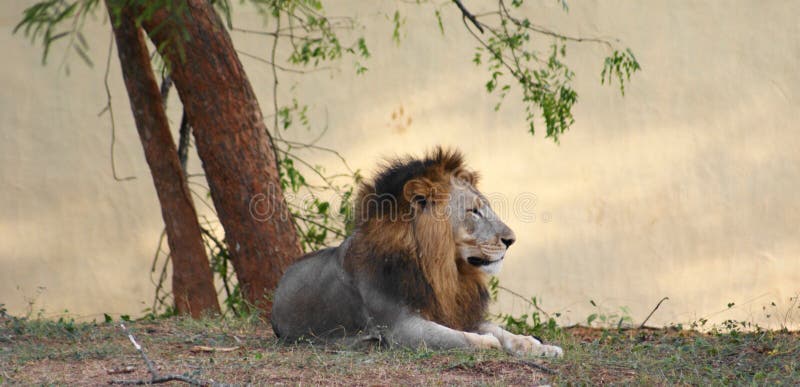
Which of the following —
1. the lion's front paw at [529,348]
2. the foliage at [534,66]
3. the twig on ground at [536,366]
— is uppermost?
the foliage at [534,66]

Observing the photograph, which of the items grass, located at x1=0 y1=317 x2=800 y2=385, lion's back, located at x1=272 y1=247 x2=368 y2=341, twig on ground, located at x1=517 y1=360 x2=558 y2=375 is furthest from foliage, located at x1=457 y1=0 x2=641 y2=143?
twig on ground, located at x1=517 y1=360 x2=558 y2=375

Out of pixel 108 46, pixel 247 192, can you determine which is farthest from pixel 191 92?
pixel 108 46

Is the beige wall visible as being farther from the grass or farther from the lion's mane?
the lion's mane

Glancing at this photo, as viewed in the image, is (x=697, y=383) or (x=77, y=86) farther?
(x=77, y=86)

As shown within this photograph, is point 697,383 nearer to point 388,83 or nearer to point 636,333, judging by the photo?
point 636,333

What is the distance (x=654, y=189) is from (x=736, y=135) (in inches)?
27.2

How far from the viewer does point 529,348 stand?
485cm

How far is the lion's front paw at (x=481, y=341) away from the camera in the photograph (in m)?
4.83

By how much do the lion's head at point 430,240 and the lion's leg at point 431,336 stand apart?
0.11 metres

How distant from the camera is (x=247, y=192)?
6.61 m

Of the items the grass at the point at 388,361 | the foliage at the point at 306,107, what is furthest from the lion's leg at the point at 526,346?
the foliage at the point at 306,107


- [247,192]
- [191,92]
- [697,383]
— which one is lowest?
[697,383]

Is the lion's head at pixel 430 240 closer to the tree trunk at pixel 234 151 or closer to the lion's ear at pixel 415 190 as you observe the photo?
the lion's ear at pixel 415 190

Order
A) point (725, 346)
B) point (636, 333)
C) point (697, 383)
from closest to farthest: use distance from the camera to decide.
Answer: point (697, 383) → point (725, 346) → point (636, 333)
